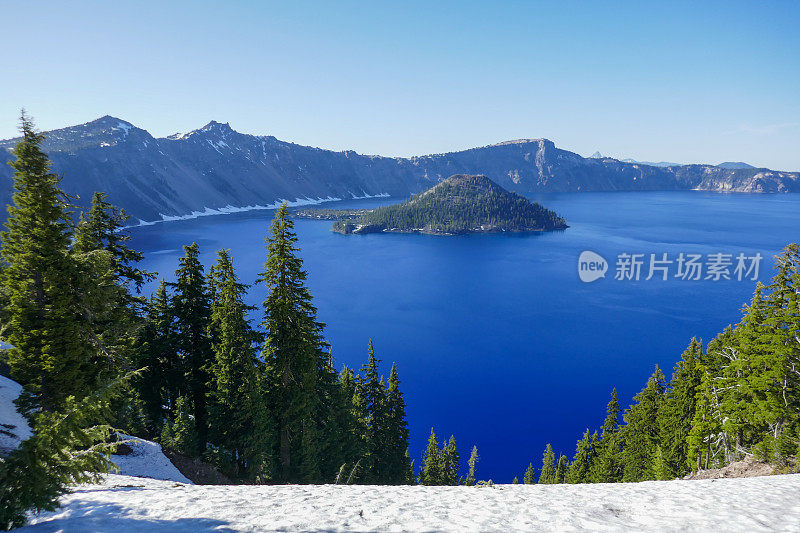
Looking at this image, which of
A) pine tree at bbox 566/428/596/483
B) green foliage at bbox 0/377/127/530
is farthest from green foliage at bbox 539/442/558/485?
green foliage at bbox 0/377/127/530

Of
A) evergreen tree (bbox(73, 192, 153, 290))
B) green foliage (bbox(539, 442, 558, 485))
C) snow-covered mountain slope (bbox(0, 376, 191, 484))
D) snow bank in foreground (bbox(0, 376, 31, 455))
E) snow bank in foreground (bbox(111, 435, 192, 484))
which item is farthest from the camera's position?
green foliage (bbox(539, 442, 558, 485))

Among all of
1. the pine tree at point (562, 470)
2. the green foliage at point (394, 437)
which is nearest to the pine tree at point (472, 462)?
the pine tree at point (562, 470)

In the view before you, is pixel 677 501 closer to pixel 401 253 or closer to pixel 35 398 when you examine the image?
pixel 35 398

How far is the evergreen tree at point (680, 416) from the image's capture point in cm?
2908

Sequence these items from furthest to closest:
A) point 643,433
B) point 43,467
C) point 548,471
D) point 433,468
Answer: point 548,471 < point 433,468 < point 643,433 < point 43,467

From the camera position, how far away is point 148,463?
19.5 metres

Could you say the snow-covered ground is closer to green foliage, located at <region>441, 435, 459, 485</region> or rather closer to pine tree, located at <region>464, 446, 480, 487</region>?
green foliage, located at <region>441, 435, 459, 485</region>

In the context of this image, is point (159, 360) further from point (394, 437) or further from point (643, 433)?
point (643, 433)

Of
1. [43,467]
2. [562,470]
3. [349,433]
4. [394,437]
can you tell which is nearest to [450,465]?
[562,470]

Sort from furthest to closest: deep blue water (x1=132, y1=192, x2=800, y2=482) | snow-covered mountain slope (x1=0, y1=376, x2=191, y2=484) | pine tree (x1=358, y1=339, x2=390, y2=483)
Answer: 1. deep blue water (x1=132, y1=192, x2=800, y2=482)
2. pine tree (x1=358, y1=339, x2=390, y2=483)
3. snow-covered mountain slope (x1=0, y1=376, x2=191, y2=484)

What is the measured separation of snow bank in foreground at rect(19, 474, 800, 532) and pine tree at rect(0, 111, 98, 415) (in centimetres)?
929

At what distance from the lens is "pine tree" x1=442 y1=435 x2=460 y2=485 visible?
45.4 metres

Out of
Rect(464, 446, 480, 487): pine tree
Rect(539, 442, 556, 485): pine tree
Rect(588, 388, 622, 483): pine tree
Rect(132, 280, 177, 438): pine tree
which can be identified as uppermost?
Rect(132, 280, 177, 438): pine tree

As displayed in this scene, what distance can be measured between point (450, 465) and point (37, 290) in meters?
44.6
